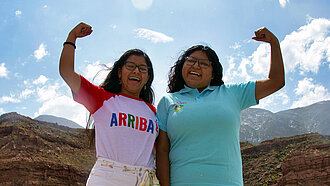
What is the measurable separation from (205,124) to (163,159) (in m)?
0.56

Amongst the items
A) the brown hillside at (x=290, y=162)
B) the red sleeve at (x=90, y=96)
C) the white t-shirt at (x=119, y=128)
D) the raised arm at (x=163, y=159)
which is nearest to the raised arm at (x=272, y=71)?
the raised arm at (x=163, y=159)

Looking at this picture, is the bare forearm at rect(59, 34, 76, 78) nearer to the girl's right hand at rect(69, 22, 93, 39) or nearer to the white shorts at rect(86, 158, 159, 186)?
the girl's right hand at rect(69, 22, 93, 39)

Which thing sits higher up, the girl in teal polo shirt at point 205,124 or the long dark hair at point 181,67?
the long dark hair at point 181,67

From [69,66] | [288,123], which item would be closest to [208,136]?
[69,66]

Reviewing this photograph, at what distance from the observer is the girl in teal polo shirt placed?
2.37 metres

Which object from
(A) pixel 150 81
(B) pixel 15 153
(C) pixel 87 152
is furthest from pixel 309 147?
(A) pixel 150 81

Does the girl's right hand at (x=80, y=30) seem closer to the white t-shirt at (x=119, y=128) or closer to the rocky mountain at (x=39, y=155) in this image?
the white t-shirt at (x=119, y=128)

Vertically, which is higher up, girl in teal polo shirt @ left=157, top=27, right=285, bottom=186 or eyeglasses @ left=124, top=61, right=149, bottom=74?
eyeglasses @ left=124, top=61, right=149, bottom=74

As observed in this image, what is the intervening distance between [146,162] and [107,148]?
0.38m

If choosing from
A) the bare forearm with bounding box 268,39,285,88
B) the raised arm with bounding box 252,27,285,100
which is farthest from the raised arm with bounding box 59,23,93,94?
the bare forearm with bounding box 268,39,285,88

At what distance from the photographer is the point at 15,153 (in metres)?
27.1

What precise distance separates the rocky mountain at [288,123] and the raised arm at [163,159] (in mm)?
78823

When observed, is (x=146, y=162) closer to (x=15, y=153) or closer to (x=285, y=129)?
(x=15, y=153)

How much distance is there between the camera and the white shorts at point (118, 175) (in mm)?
2404
